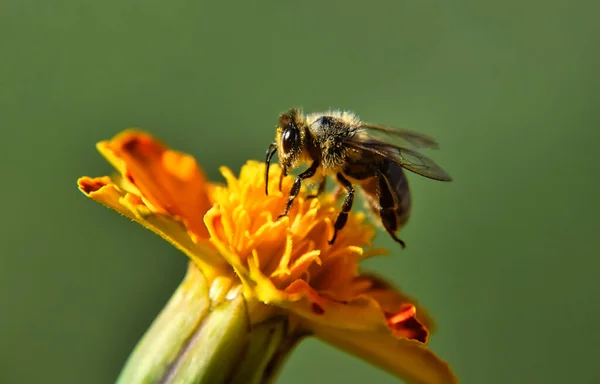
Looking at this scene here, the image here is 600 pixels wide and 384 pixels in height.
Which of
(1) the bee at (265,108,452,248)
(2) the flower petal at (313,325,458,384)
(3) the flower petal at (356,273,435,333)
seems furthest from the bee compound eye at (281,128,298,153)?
(2) the flower petal at (313,325,458,384)

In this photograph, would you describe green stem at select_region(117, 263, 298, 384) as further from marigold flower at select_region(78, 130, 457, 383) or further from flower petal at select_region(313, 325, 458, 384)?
flower petal at select_region(313, 325, 458, 384)

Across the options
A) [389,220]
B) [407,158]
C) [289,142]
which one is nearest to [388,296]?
[389,220]

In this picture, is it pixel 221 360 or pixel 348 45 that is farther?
pixel 348 45

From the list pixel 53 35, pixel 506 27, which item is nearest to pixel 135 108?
pixel 53 35

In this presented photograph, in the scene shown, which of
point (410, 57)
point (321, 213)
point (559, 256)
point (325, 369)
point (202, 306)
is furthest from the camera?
point (410, 57)

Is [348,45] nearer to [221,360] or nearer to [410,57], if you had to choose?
[410,57]
